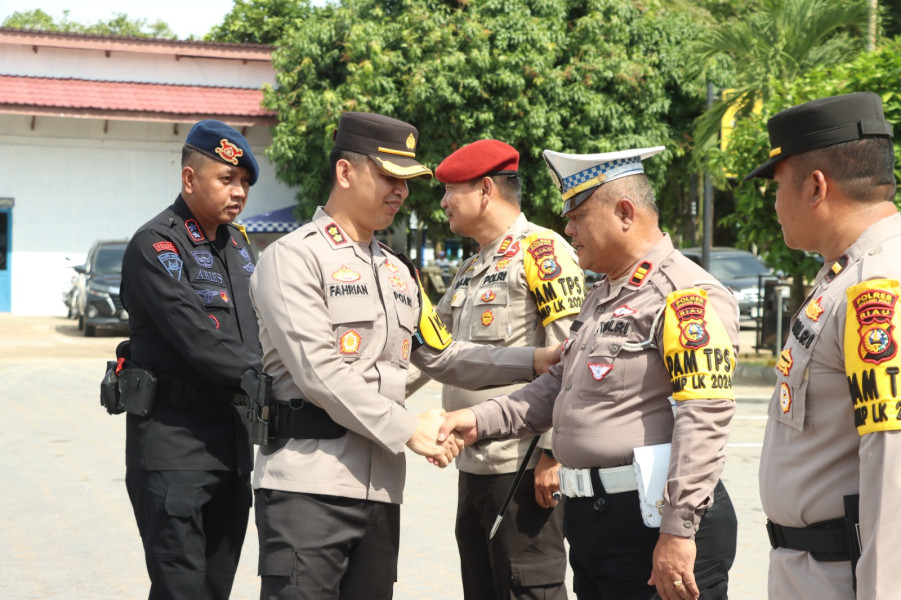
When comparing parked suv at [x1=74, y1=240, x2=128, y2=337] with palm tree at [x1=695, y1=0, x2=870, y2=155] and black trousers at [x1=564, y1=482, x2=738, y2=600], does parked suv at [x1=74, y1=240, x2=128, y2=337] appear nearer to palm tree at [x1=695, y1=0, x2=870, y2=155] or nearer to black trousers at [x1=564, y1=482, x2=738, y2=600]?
palm tree at [x1=695, y1=0, x2=870, y2=155]

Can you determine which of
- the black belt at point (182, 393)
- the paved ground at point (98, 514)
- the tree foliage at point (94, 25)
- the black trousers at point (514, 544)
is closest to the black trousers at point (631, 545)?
the black trousers at point (514, 544)

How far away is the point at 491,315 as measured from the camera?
14.6 feet

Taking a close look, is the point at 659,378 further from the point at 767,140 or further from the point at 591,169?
the point at 767,140

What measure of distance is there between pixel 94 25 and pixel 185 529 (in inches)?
2195

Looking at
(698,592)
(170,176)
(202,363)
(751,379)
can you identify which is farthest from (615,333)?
(170,176)

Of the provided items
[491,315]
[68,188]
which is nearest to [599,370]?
[491,315]

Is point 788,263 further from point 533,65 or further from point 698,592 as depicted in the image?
point 698,592

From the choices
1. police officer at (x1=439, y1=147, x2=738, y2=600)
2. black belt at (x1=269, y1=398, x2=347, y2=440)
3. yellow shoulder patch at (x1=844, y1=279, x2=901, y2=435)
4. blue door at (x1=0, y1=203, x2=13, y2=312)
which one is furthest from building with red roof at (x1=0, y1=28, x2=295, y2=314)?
yellow shoulder patch at (x1=844, y1=279, x2=901, y2=435)

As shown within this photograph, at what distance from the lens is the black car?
22406mm

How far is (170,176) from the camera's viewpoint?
28.1 m

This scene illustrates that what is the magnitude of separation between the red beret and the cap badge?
856mm

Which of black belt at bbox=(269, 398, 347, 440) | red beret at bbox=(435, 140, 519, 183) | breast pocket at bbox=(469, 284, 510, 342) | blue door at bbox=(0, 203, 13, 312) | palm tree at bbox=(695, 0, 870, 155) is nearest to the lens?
black belt at bbox=(269, 398, 347, 440)

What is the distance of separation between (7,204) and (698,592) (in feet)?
88.2

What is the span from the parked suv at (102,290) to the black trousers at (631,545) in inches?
683
